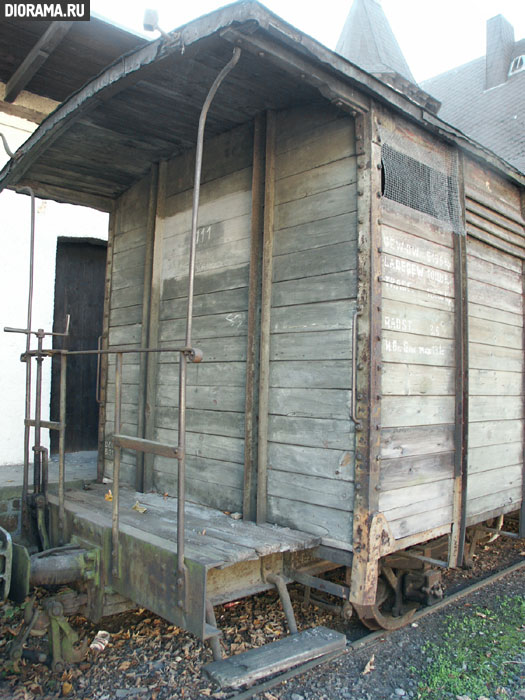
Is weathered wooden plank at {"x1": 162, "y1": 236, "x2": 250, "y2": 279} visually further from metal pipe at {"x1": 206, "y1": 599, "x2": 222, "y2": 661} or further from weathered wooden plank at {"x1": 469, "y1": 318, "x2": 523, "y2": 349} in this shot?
metal pipe at {"x1": 206, "y1": 599, "x2": 222, "y2": 661}

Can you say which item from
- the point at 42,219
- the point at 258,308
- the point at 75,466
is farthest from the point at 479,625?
the point at 42,219

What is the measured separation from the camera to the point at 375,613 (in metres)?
3.50

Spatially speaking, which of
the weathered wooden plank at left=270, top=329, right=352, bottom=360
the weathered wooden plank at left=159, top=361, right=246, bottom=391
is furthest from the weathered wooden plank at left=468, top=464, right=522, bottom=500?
the weathered wooden plank at left=159, top=361, right=246, bottom=391

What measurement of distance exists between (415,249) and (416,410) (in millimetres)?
1074

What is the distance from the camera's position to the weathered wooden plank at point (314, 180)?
3.47 m

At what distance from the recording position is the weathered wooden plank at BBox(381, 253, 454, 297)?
347cm

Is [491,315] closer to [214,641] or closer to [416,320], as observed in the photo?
[416,320]

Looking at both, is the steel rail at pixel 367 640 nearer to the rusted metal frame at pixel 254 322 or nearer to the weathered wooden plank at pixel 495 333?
the rusted metal frame at pixel 254 322

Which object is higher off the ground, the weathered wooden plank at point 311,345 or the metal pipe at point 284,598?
the weathered wooden plank at point 311,345

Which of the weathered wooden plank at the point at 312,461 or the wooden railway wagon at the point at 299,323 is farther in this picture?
the weathered wooden plank at the point at 312,461

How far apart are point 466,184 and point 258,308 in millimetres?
1915

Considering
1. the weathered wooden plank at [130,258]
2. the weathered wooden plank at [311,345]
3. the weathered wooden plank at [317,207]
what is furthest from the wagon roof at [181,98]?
the weathered wooden plank at [311,345]

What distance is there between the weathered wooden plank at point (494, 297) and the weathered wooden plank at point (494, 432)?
0.98 m

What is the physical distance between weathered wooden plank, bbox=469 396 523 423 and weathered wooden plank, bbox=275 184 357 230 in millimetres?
1913
